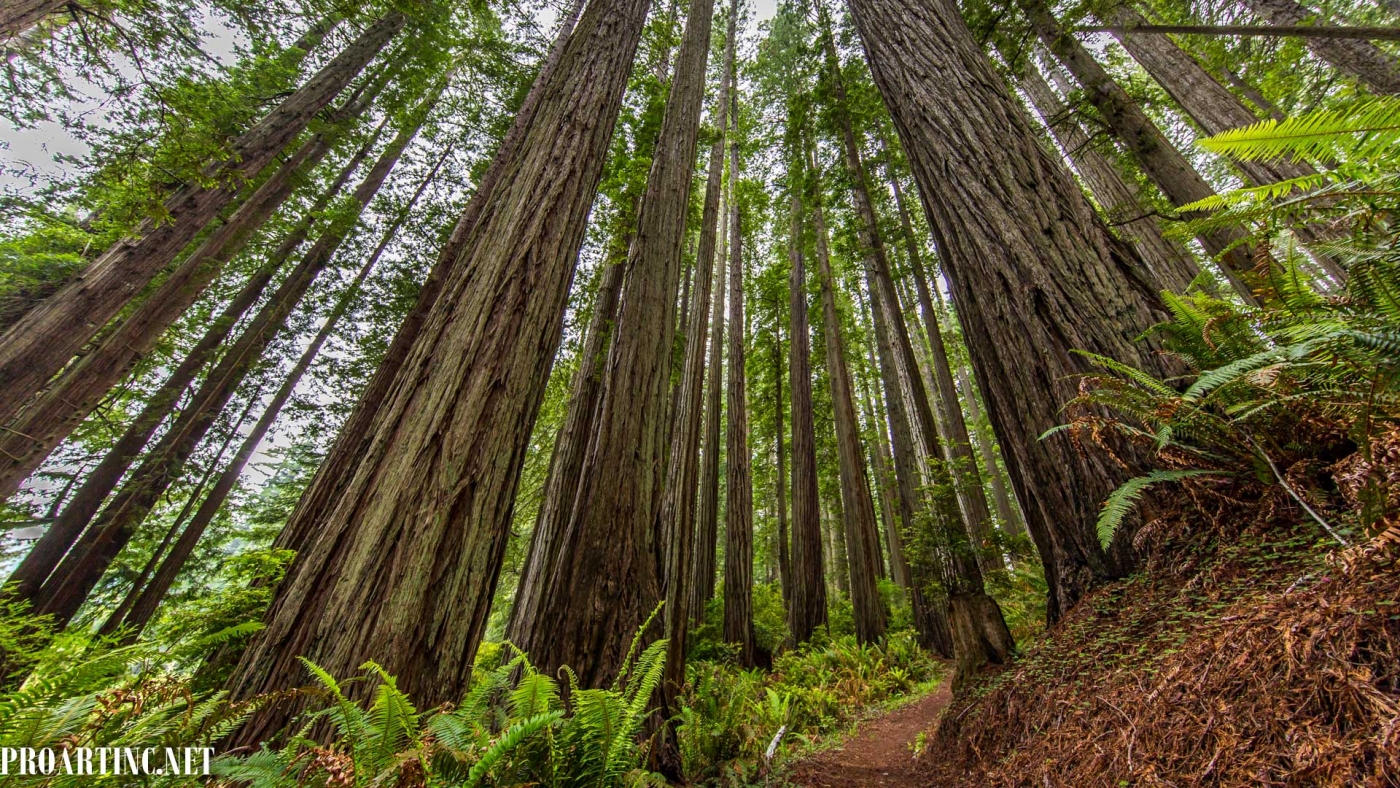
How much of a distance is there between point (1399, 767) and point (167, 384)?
13.2 meters

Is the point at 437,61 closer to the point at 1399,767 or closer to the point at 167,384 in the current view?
the point at 167,384

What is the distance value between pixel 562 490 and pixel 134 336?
7.27 metres

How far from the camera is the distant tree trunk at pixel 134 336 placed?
5.13 m

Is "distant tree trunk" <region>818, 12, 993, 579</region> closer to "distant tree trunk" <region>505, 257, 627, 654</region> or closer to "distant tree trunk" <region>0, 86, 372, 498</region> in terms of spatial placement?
"distant tree trunk" <region>505, 257, 627, 654</region>

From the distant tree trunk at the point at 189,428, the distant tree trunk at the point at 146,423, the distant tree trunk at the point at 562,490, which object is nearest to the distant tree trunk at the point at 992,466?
the distant tree trunk at the point at 562,490

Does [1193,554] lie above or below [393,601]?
A: above

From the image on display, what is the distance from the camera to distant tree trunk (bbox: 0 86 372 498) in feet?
16.8

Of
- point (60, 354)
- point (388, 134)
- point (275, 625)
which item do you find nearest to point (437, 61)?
point (388, 134)

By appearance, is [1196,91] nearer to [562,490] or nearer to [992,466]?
[562,490]

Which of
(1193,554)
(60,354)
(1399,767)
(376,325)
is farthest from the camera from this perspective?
(376,325)

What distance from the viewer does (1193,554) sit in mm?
1388

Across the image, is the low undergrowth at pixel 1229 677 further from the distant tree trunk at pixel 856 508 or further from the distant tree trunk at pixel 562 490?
the distant tree trunk at pixel 856 508

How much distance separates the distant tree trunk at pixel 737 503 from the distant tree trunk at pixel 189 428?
728 cm

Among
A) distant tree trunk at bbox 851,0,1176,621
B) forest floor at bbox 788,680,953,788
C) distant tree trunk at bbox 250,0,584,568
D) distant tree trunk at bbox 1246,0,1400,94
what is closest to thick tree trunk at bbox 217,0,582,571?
distant tree trunk at bbox 250,0,584,568
